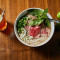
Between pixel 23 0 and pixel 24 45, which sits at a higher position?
pixel 23 0

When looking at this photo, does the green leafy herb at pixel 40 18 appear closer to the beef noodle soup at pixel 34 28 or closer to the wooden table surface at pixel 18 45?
the beef noodle soup at pixel 34 28

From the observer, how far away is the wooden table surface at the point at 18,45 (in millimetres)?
1010

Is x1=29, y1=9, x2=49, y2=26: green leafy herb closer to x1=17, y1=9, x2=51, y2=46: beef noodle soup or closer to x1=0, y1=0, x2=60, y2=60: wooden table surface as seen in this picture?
x1=17, y1=9, x2=51, y2=46: beef noodle soup

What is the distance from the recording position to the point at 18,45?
102 cm

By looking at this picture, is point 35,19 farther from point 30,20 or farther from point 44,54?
point 44,54

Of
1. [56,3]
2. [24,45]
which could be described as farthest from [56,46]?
[56,3]

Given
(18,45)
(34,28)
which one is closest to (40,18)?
(34,28)

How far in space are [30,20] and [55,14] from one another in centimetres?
22

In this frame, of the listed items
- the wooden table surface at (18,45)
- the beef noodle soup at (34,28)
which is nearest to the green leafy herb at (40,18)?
the beef noodle soup at (34,28)

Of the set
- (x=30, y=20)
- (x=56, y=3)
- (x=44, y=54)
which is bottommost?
(x=44, y=54)

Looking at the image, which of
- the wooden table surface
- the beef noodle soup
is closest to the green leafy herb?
the beef noodle soup

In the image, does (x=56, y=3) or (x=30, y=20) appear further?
(x=56, y=3)

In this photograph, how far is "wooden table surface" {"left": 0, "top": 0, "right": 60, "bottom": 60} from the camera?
101cm

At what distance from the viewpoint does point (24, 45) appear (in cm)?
102
